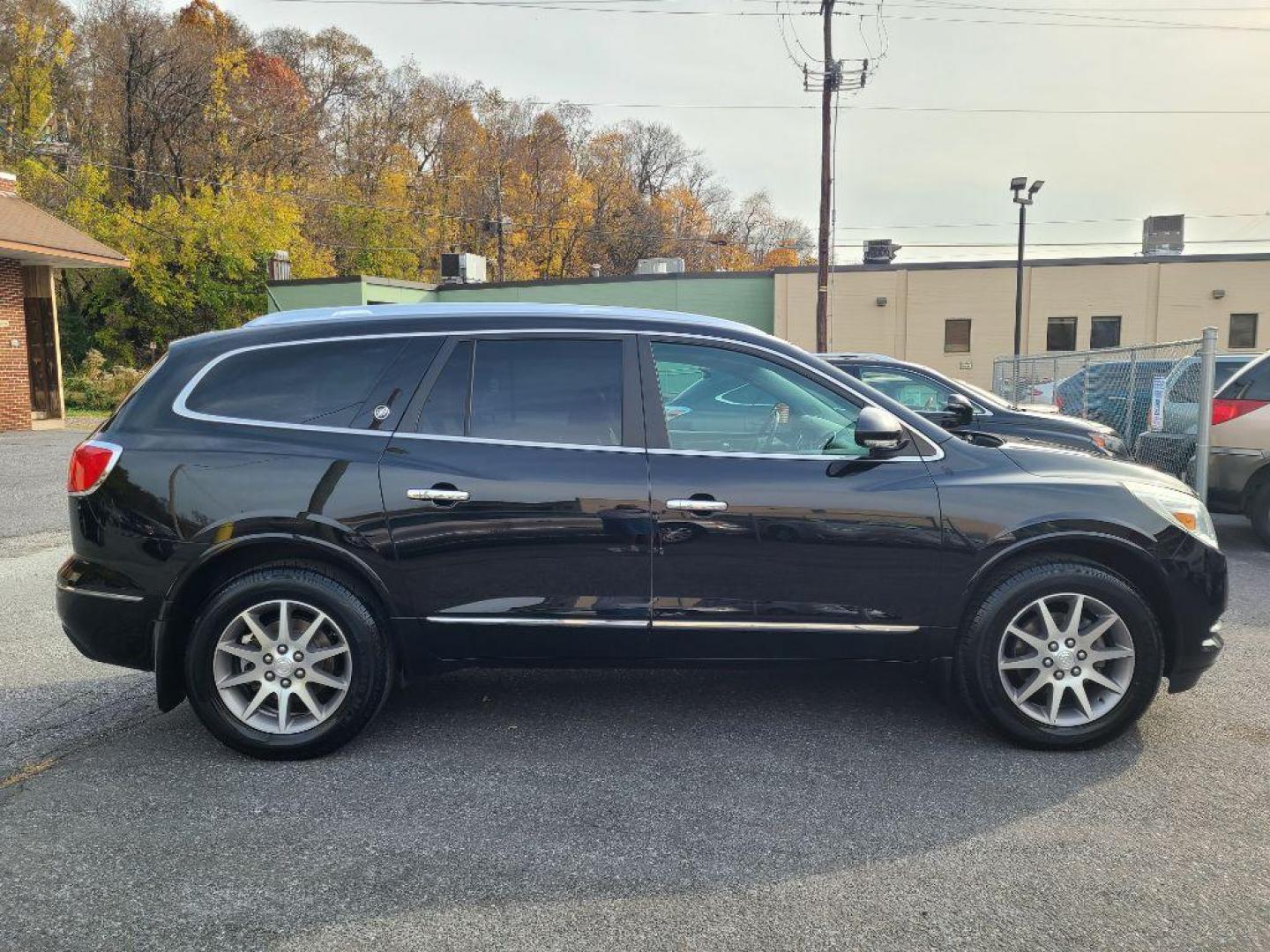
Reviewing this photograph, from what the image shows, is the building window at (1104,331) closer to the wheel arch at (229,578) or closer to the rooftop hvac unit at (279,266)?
the rooftop hvac unit at (279,266)

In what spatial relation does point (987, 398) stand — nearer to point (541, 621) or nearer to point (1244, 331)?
point (541, 621)

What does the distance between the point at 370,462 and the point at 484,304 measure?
1025mm

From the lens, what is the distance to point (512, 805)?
3463mm

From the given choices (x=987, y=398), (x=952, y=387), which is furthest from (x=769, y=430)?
(x=987, y=398)

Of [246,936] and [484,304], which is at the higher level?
[484,304]

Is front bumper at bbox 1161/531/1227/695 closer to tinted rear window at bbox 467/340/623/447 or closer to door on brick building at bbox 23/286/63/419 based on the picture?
tinted rear window at bbox 467/340/623/447

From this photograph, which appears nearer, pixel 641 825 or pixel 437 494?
pixel 641 825

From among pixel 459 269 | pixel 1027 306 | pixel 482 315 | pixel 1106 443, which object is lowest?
pixel 1106 443

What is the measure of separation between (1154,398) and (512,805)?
8.94m

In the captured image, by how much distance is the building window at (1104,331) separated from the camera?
3616cm

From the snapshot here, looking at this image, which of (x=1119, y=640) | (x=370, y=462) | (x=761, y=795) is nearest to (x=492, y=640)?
(x=370, y=462)

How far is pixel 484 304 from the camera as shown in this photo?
4.43 meters

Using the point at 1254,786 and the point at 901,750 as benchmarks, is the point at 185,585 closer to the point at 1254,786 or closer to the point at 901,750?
the point at 901,750

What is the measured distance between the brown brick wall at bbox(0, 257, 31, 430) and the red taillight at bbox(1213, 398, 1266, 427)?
70.4ft
